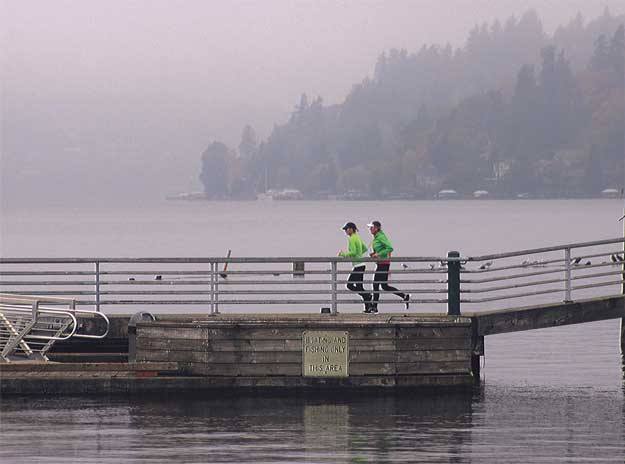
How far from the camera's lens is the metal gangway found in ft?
70.2

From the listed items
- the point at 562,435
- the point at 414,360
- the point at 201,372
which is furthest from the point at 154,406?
the point at 562,435

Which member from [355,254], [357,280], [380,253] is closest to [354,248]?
[355,254]

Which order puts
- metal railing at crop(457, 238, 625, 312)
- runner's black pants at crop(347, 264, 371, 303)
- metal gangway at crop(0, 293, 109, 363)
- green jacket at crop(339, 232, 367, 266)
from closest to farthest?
metal gangway at crop(0, 293, 109, 363), metal railing at crop(457, 238, 625, 312), runner's black pants at crop(347, 264, 371, 303), green jacket at crop(339, 232, 367, 266)

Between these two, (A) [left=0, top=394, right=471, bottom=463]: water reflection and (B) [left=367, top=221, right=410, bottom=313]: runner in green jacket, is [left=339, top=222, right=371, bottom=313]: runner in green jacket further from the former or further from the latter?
(A) [left=0, top=394, right=471, bottom=463]: water reflection

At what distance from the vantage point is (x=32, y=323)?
2106 cm

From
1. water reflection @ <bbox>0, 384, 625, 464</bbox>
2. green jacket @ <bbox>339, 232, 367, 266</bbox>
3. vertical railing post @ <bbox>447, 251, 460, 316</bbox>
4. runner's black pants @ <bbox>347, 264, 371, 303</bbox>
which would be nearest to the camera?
water reflection @ <bbox>0, 384, 625, 464</bbox>

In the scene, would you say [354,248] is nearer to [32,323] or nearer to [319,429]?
[319,429]

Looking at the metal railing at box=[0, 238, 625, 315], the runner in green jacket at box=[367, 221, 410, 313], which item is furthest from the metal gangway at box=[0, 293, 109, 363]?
the runner in green jacket at box=[367, 221, 410, 313]

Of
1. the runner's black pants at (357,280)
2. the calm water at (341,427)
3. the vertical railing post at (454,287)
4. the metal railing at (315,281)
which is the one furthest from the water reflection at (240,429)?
the runner's black pants at (357,280)

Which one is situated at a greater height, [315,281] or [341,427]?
[315,281]

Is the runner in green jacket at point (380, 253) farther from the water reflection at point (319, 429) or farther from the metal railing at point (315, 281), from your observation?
the water reflection at point (319, 429)

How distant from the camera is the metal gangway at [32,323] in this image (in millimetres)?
21391

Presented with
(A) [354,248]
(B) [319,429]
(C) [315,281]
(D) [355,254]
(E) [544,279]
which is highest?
(A) [354,248]

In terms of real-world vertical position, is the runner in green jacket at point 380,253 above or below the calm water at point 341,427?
above
